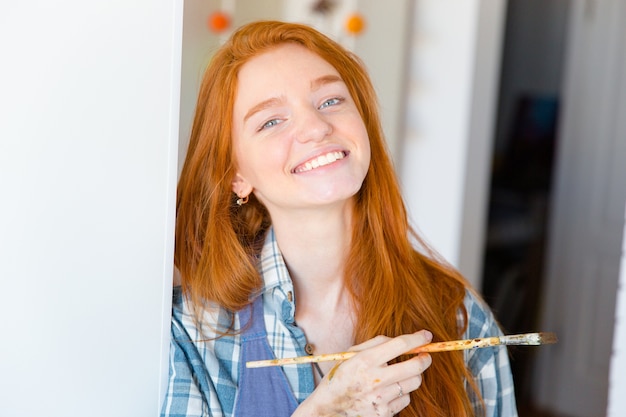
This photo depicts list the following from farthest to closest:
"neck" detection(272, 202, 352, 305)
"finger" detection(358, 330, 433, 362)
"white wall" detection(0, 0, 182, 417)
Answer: "neck" detection(272, 202, 352, 305)
"finger" detection(358, 330, 433, 362)
"white wall" detection(0, 0, 182, 417)

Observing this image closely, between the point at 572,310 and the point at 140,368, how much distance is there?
2.29 metres

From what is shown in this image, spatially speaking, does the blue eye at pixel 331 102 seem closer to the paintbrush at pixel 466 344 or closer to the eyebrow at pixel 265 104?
the eyebrow at pixel 265 104

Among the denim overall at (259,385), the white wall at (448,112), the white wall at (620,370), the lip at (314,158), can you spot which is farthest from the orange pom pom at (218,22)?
the white wall at (448,112)

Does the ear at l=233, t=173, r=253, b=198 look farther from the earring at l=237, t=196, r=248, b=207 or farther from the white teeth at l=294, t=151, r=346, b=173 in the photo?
the white teeth at l=294, t=151, r=346, b=173

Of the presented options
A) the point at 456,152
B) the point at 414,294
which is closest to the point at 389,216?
the point at 414,294

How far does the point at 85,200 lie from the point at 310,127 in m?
0.34

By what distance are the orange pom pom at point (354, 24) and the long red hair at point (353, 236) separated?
0.53 m

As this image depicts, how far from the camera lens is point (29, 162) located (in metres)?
0.92

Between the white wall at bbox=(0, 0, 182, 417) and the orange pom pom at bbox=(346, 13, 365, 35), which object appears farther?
the orange pom pom at bbox=(346, 13, 365, 35)

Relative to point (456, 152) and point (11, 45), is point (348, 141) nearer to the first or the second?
point (11, 45)

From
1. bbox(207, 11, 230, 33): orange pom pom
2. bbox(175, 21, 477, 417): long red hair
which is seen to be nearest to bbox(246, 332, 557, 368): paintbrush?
bbox(175, 21, 477, 417): long red hair

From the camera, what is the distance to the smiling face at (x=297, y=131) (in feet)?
3.71

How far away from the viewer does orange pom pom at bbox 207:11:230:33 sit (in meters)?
1.20

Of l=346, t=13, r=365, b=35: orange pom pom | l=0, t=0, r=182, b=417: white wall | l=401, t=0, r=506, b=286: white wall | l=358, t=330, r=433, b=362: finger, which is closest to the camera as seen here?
l=0, t=0, r=182, b=417: white wall
